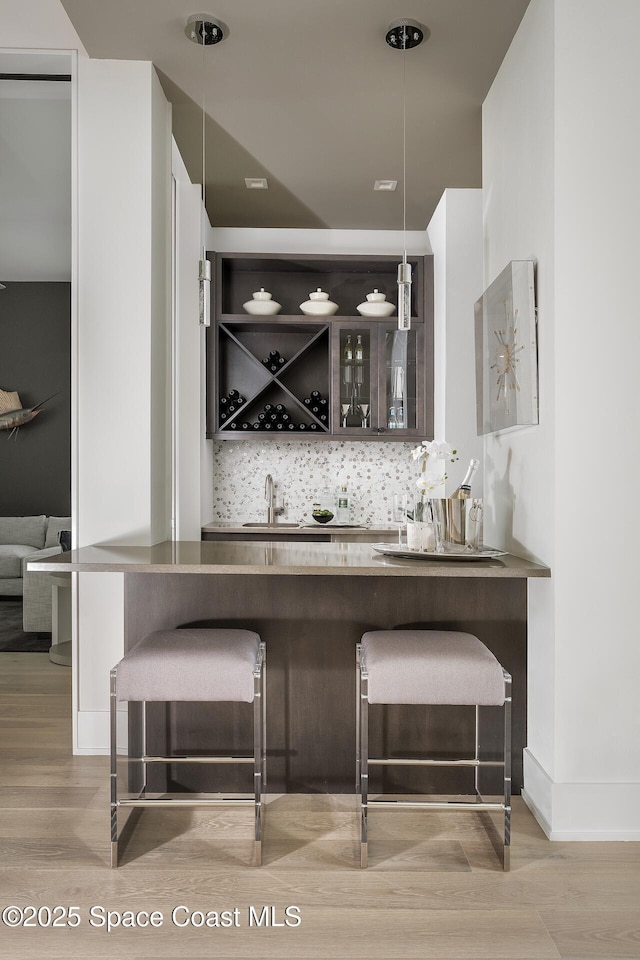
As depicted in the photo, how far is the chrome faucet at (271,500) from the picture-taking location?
15.7 ft

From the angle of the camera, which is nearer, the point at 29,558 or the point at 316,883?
the point at 316,883

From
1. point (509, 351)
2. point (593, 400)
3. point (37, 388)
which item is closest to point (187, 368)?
point (509, 351)

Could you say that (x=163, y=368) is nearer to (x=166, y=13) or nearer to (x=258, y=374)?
(x=166, y=13)

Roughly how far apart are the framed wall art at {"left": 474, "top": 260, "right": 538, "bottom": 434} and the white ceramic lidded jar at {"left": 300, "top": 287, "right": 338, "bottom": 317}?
161 cm

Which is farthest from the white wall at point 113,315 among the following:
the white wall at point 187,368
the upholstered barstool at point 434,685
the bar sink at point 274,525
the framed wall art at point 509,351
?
the bar sink at point 274,525

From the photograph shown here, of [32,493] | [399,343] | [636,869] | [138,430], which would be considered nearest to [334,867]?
[636,869]

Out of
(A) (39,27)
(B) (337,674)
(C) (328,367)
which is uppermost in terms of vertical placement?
(A) (39,27)

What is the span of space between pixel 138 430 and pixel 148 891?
165cm

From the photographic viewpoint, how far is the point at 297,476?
489cm

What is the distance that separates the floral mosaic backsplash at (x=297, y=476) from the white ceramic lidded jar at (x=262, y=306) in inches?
34.4

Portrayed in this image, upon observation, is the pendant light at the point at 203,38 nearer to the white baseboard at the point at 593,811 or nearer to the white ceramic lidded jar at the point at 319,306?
the white ceramic lidded jar at the point at 319,306

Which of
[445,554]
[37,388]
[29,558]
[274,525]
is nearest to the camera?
[445,554]

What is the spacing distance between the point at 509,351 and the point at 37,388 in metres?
5.19

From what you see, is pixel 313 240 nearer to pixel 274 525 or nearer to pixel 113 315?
pixel 274 525
